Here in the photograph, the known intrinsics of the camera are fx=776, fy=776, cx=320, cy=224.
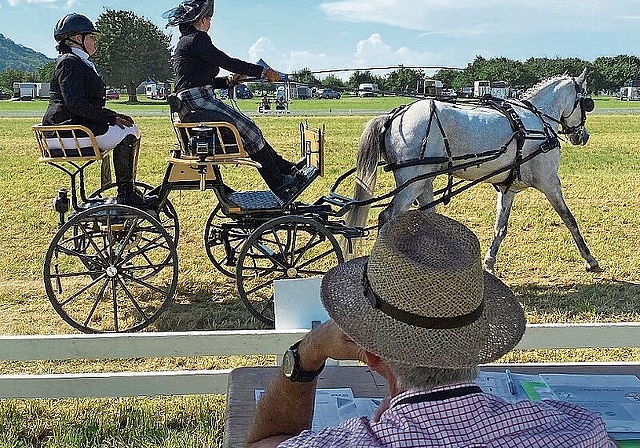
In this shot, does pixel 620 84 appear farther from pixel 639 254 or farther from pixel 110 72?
pixel 639 254

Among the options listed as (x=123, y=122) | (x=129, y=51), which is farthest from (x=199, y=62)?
(x=129, y=51)

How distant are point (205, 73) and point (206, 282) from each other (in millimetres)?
2304

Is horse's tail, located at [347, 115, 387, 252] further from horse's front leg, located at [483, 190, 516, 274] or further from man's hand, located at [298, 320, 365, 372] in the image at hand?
man's hand, located at [298, 320, 365, 372]

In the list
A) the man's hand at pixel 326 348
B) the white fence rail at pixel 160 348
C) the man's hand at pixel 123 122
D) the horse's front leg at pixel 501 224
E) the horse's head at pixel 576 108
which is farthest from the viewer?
Result: the horse's head at pixel 576 108

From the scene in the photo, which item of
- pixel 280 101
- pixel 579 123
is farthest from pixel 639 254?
pixel 280 101

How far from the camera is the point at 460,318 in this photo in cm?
157

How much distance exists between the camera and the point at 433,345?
150 centimetres

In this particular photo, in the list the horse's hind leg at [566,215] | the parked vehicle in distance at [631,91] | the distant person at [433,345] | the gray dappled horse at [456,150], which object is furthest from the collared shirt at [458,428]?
the parked vehicle in distance at [631,91]

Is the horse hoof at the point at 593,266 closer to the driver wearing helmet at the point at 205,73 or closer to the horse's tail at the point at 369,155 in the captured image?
the horse's tail at the point at 369,155

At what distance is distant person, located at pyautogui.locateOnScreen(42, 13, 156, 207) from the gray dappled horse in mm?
1890

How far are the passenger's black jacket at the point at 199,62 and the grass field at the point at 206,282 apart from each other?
181 centimetres

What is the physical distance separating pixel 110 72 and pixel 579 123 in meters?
61.2

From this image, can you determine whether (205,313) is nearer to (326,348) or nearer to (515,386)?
(515,386)

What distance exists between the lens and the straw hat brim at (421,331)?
149 cm
